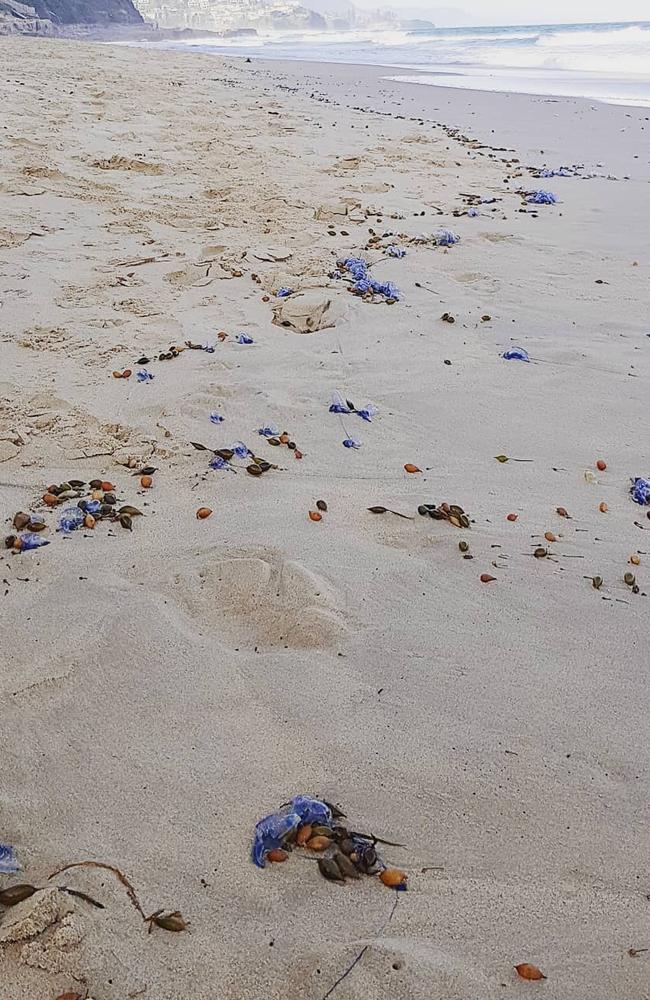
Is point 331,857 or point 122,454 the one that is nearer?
point 331,857

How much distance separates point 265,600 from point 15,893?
91 centimetres

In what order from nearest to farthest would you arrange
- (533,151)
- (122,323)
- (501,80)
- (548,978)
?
1. (548,978)
2. (122,323)
3. (533,151)
4. (501,80)

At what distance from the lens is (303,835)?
4.72 feet

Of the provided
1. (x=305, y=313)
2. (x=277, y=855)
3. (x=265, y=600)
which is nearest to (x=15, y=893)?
(x=277, y=855)

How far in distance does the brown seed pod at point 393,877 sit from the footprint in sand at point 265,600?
0.61 meters

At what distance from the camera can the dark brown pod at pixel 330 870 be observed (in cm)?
139

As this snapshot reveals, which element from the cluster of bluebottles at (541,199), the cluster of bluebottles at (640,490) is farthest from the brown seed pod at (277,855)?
the cluster of bluebottles at (541,199)

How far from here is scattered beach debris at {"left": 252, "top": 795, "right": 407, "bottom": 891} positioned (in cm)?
140

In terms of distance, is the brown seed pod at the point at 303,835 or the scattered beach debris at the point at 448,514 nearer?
the brown seed pod at the point at 303,835

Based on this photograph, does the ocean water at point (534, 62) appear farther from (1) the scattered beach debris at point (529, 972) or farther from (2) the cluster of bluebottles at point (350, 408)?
(1) the scattered beach debris at point (529, 972)

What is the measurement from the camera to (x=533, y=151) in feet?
28.2

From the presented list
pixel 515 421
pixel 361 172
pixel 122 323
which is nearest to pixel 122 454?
pixel 122 323

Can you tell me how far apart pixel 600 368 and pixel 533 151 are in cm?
631

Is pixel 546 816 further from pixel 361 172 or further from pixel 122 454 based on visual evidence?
pixel 361 172
